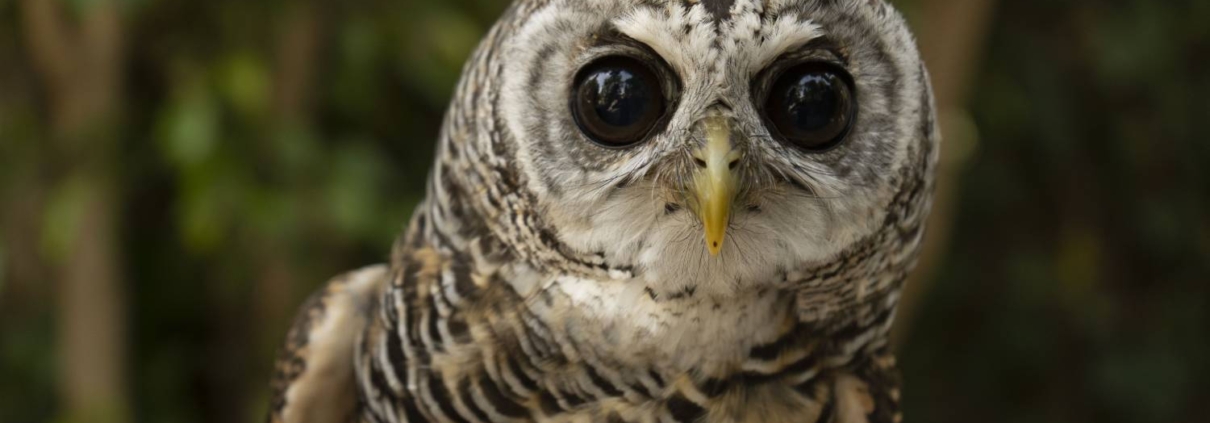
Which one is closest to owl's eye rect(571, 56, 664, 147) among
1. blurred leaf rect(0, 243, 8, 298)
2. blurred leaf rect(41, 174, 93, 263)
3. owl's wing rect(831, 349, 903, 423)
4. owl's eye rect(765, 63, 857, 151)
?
owl's eye rect(765, 63, 857, 151)

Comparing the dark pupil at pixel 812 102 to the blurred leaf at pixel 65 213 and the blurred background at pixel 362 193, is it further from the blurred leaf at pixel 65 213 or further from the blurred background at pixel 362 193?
the blurred leaf at pixel 65 213

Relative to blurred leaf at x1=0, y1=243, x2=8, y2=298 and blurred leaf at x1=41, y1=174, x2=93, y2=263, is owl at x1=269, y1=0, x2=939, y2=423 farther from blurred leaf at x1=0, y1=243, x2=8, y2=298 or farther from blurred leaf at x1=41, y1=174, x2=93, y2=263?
blurred leaf at x1=0, y1=243, x2=8, y2=298

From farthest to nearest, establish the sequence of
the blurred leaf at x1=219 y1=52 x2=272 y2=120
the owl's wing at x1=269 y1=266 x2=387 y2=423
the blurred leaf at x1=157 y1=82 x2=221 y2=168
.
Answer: the blurred leaf at x1=219 y1=52 x2=272 y2=120 → the blurred leaf at x1=157 y1=82 x2=221 y2=168 → the owl's wing at x1=269 y1=266 x2=387 y2=423

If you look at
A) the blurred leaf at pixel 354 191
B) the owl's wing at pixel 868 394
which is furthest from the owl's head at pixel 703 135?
the blurred leaf at pixel 354 191

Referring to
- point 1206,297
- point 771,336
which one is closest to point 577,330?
point 771,336

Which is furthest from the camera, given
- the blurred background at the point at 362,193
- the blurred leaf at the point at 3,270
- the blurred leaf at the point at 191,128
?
the blurred leaf at the point at 3,270

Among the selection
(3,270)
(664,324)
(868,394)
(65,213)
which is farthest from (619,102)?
(3,270)
